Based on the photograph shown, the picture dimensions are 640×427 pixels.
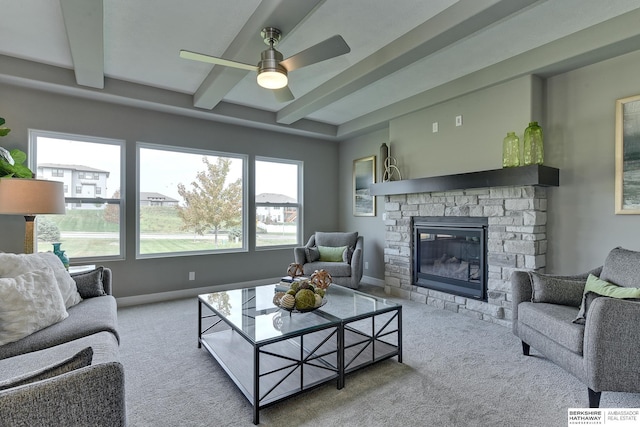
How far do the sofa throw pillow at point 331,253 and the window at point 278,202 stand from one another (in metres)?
0.85

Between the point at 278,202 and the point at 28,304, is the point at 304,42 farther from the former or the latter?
the point at 278,202

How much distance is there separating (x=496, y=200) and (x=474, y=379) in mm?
1970

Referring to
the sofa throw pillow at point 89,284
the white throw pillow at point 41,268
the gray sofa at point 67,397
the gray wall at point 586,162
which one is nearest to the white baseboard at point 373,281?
the gray wall at point 586,162

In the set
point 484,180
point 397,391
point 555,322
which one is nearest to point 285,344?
point 397,391

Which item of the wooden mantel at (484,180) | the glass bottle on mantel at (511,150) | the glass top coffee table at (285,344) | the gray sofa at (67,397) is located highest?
the glass bottle on mantel at (511,150)

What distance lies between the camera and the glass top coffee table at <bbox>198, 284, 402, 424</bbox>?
1991mm

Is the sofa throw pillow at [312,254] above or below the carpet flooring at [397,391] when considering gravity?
above

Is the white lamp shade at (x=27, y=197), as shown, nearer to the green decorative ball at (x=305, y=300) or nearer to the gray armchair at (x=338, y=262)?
the green decorative ball at (x=305, y=300)

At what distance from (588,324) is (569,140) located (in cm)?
208

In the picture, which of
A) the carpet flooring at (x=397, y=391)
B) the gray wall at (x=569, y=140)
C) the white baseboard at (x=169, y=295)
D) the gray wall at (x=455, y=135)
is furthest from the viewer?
the white baseboard at (x=169, y=295)

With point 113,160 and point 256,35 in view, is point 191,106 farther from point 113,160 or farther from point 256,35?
point 256,35

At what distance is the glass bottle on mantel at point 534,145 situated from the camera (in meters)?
3.09

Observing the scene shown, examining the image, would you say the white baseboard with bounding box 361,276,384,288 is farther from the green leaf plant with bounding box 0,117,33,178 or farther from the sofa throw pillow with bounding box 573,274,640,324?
the green leaf plant with bounding box 0,117,33,178

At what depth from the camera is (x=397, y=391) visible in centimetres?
212
